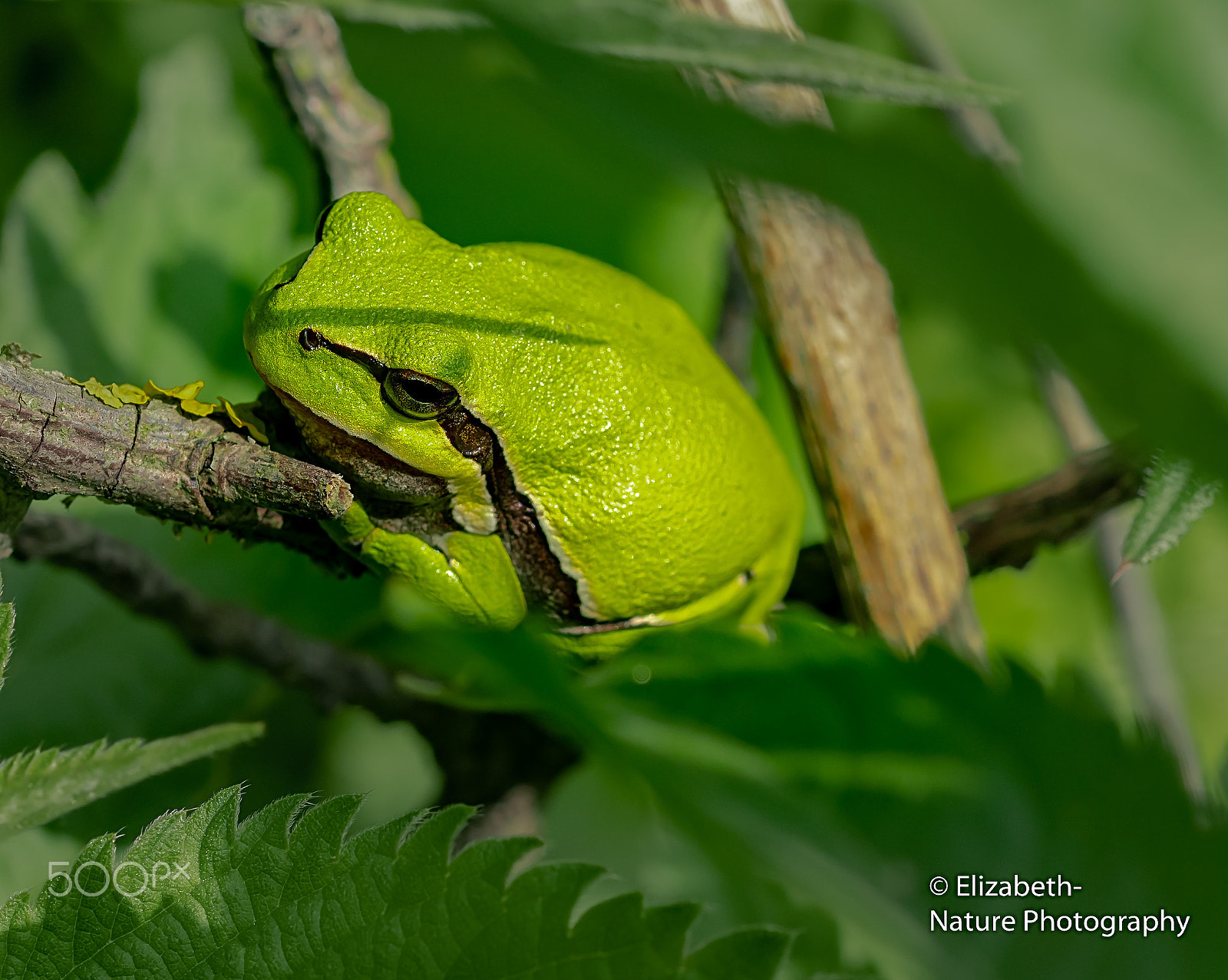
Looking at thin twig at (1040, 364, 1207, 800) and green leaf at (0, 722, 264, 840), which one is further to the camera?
thin twig at (1040, 364, 1207, 800)

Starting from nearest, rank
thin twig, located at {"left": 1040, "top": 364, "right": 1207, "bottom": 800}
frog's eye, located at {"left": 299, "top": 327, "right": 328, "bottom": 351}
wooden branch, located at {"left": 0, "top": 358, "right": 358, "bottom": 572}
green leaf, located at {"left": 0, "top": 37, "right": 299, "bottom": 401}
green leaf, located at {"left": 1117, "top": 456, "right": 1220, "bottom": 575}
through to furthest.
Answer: green leaf, located at {"left": 1117, "top": 456, "right": 1220, "bottom": 575}, wooden branch, located at {"left": 0, "top": 358, "right": 358, "bottom": 572}, frog's eye, located at {"left": 299, "top": 327, "right": 328, "bottom": 351}, green leaf, located at {"left": 0, "top": 37, "right": 299, "bottom": 401}, thin twig, located at {"left": 1040, "top": 364, "right": 1207, "bottom": 800}

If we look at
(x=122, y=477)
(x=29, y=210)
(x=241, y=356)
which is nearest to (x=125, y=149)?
(x=29, y=210)

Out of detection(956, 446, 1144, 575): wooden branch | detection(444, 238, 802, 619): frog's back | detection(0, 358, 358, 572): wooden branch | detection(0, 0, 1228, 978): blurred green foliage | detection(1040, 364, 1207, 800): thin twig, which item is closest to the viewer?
detection(0, 0, 1228, 978): blurred green foliage

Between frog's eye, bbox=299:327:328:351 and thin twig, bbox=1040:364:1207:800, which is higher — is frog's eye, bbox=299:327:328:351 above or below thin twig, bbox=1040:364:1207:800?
above

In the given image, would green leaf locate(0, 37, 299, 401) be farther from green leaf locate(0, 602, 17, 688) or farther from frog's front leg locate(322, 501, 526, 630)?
green leaf locate(0, 602, 17, 688)

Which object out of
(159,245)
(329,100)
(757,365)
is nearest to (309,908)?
(329,100)

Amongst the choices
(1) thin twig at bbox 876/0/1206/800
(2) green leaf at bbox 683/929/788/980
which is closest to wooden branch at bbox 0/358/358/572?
(2) green leaf at bbox 683/929/788/980
